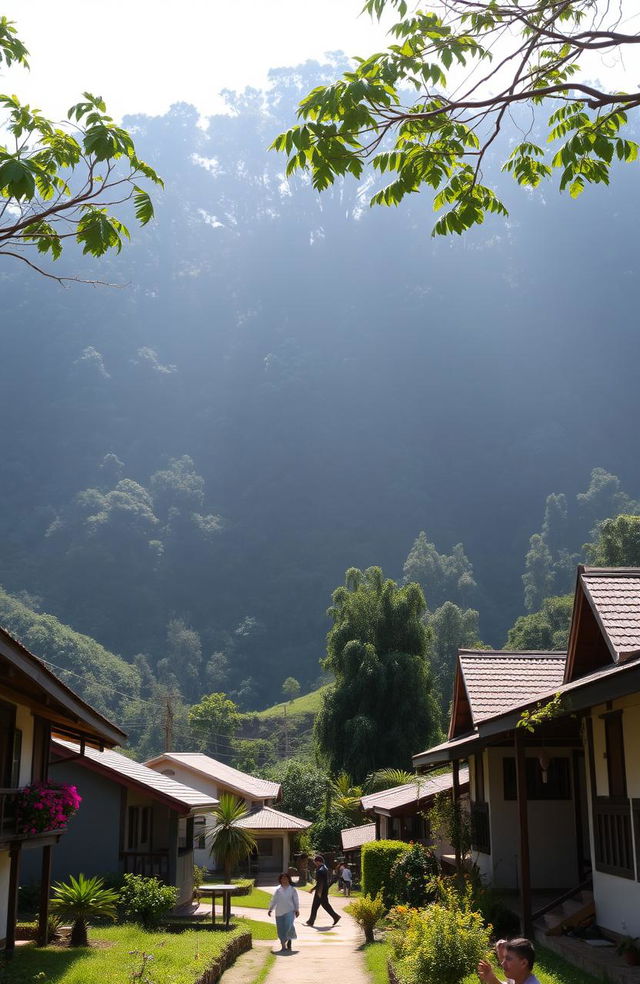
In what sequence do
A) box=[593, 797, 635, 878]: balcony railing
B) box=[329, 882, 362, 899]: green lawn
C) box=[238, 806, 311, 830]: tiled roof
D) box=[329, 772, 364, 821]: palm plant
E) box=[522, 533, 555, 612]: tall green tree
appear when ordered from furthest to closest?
box=[522, 533, 555, 612]: tall green tree → box=[329, 772, 364, 821]: palm plant → box=[238, 806, 311, 830]: tiled roof → box=[329, 882, 362, 899]: green lawn → box=[593, 797, 635, 878]: balcony railing

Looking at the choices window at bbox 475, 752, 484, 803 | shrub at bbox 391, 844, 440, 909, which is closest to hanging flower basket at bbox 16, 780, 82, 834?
shrub at bbox 391, 844, 440, 909

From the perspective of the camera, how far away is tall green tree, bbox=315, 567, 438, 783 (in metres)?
51.2

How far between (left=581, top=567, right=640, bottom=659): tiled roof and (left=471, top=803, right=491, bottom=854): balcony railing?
863 centimetres

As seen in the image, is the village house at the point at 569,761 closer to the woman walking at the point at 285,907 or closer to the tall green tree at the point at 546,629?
the woman walking at the point at 285,907

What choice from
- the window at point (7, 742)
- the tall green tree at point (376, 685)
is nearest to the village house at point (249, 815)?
the tall green tree at point (376, 685)

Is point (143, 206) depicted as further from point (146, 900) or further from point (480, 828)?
point (480, 828)

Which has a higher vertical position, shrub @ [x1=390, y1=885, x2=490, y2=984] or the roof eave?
the roof eave

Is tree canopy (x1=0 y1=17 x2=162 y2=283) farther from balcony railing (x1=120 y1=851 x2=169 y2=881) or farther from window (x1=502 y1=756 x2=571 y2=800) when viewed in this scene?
balcony railing (x1=120 y1=851 x2=169 y2=881)

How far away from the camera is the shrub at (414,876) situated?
835 inches

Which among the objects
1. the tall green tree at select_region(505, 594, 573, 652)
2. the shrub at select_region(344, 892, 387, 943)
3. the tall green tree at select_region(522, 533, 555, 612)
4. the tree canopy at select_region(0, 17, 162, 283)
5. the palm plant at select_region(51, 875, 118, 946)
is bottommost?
the shrub at select_region(344, 892, 387, 943)

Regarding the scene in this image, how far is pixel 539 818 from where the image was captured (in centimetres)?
1981

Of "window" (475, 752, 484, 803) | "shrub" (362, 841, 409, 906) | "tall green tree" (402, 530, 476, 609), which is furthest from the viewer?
"tall green tree" (402, 530, 476, 609)

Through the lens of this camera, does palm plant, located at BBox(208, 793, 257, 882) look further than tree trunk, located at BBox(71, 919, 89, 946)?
Yes

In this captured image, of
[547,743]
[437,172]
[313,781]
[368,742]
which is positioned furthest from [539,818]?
[313,781]
